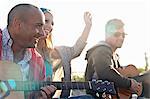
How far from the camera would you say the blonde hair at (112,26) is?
4.05 m

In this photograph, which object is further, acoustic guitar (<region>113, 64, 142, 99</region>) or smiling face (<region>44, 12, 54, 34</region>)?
acoustic guitar (<region>113, 64, 142, 99</region>)

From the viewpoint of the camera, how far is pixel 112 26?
4.09 meters

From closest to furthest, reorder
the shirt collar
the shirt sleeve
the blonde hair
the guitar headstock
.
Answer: the shirt collar < the guitar headstock < the shirt sleeve < the blonde hair

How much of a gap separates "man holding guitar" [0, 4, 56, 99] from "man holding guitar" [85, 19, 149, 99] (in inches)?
38.7

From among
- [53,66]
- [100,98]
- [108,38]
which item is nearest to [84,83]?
[100,98]

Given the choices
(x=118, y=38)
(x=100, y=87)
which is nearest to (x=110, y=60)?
(x=118, y=38)

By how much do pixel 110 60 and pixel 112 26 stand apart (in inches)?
16.9

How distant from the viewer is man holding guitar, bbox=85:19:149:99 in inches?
149

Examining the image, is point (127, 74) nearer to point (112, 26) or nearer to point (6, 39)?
point (112, 26)

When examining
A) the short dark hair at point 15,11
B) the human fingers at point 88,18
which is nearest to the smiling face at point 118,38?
the human fingers at point 88,18

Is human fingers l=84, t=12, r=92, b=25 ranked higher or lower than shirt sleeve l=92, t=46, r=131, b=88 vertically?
higher

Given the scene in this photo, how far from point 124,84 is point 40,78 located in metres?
1.15

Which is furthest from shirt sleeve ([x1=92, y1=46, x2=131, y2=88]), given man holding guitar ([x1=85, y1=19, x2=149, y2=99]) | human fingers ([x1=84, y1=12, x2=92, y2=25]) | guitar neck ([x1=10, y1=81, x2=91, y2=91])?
guitar neck ([x1=10, y1=81, x2=91, y2=91])

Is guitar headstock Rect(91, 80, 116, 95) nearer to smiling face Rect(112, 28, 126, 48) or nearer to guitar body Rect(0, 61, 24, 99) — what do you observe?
guitar body Rect(0, 61, 24, 99)
